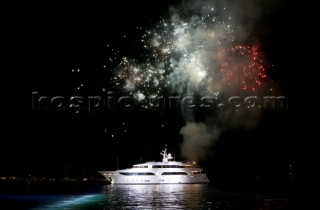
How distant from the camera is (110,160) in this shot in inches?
6171

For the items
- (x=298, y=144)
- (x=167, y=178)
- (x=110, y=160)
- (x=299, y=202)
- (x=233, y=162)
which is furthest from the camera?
(x=233, y=162)

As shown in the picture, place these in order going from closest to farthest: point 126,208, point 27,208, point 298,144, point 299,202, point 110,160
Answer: point 126,208 < point 27,208 < point 299,202 < point 298,144 < point 110,160

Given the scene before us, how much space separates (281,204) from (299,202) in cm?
425

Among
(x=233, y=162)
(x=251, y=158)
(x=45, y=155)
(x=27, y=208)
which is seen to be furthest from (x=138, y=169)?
(x=233, y=162)

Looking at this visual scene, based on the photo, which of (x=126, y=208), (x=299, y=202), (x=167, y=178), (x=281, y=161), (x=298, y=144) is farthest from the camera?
(x=281, y=161)

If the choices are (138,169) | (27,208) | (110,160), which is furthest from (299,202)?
(110,160)

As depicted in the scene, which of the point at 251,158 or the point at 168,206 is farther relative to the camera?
the point at 251,158

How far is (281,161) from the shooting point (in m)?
169

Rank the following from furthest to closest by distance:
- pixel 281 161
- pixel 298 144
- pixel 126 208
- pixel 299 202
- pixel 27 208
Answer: pixel 281 161 → pixel 298 144 → pixel 299 202 → pixel 27 208 → pixel 126 208

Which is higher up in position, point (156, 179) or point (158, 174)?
point (158, 174)

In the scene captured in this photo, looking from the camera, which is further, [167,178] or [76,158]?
[76,158]

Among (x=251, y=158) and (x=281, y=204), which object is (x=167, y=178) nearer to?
(x=281, y=204)

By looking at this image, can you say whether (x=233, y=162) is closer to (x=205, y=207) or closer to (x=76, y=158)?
(x=76, y=158)

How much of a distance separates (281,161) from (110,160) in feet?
220
